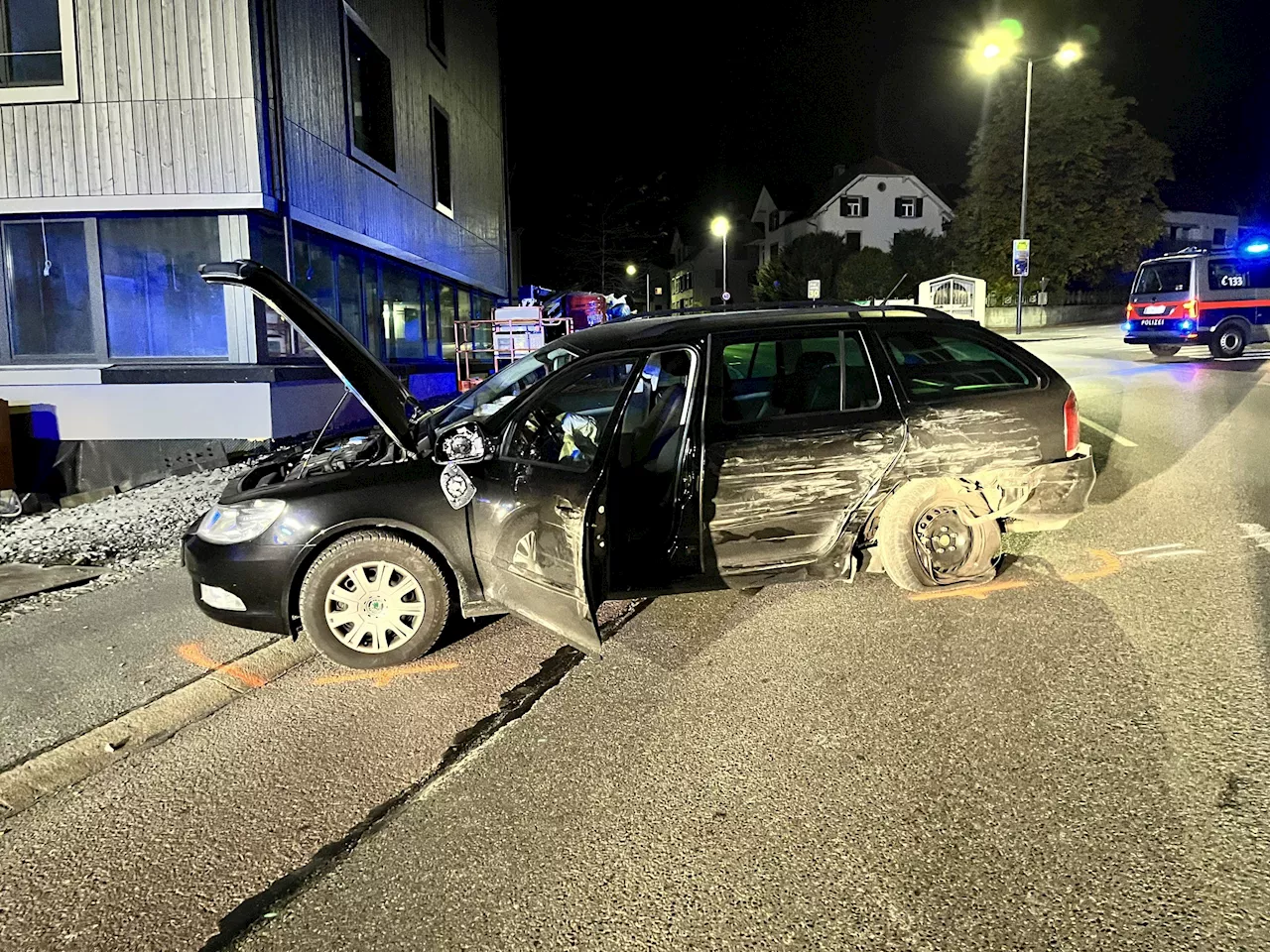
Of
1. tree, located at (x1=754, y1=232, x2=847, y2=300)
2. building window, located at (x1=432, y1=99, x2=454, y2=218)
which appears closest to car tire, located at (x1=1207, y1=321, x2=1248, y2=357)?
building window, located at (x1=432, y1=99, x2=454, y2=218)

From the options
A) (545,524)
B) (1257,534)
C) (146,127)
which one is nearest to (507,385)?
(545,524)

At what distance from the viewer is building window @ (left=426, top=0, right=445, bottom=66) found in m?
18.9

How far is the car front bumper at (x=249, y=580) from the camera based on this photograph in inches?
173

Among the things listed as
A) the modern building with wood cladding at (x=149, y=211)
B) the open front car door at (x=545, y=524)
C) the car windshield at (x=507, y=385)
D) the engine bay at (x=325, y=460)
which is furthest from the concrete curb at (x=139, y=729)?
the modern building with wood cladding at (x=149, y=211)

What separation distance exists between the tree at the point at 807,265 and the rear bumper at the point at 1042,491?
47.9 m

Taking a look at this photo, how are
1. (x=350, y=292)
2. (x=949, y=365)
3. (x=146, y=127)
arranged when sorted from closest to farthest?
(x=949, y=365)
(x=146, y=127)
(x=350, y=292)

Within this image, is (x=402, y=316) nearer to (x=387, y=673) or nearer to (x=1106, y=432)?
(x=1106, y=432)

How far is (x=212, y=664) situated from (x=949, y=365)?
4340mm

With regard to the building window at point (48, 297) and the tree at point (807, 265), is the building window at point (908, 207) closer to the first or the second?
the tree at point (807, 265)

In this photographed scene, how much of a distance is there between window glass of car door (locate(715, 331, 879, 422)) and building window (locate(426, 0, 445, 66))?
16548 millimetres

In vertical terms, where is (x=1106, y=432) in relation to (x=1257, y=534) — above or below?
above

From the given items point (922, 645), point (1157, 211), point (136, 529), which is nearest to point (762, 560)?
point (922, 645)

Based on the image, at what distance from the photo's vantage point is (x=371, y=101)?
15727 mm

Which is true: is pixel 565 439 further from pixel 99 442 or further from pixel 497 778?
pixel 99 442
